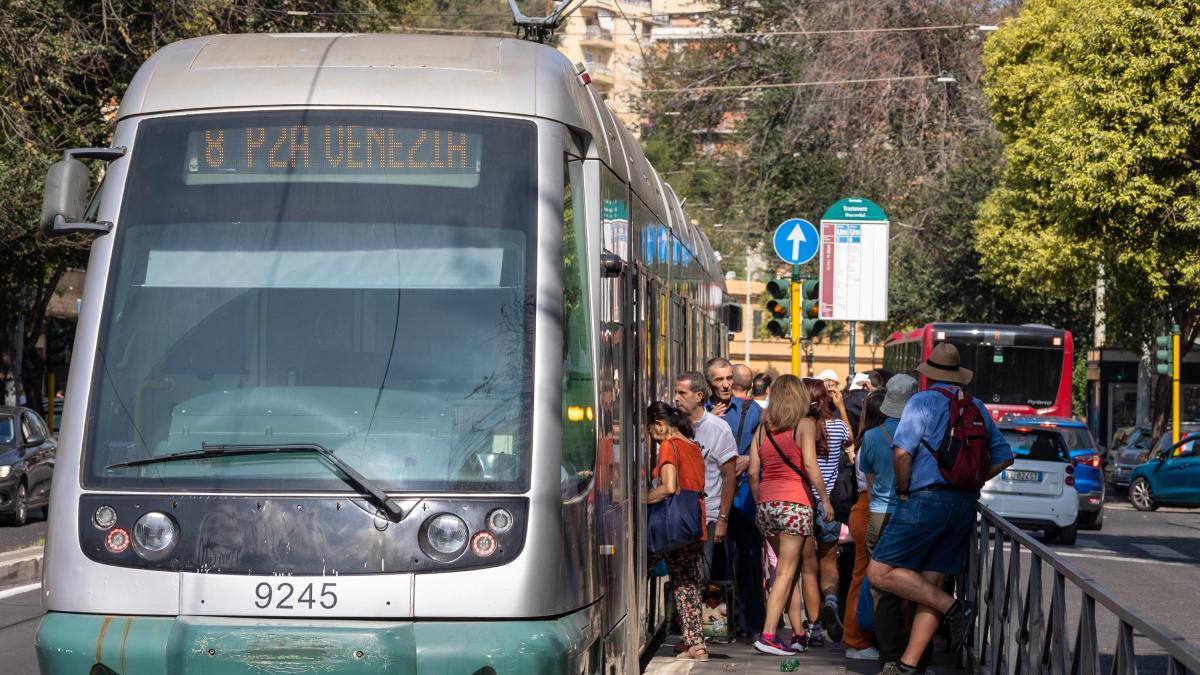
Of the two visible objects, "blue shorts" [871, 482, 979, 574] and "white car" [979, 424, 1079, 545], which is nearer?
"blue shorts" [871, 482, 979, 574]

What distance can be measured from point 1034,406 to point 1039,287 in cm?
972

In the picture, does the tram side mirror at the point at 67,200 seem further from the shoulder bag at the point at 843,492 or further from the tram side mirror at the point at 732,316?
the tram side mirror at the point at 732,316

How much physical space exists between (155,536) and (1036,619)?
3608 millimetres

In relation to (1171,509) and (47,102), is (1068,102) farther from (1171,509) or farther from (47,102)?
(47,102)

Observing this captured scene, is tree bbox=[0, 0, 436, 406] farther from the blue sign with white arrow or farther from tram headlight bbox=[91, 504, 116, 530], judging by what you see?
tram headlight bbox=[91, 504, 116, 530]

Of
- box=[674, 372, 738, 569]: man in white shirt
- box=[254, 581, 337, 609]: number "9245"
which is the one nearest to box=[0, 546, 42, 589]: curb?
box=[674, 372, 738, 569]: man in white shirt

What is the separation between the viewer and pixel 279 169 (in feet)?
21.0

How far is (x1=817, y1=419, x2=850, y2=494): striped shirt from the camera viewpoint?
1073 centimetres

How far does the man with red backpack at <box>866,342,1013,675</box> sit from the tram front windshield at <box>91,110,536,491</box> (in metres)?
2.91

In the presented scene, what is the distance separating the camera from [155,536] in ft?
19.7

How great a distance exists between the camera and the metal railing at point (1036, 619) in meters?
4.95

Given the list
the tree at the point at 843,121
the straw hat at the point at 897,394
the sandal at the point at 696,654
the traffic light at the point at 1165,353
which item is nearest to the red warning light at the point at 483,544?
the straw hat at the point at 897,394

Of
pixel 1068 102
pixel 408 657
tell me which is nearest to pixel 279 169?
pixel 408 657

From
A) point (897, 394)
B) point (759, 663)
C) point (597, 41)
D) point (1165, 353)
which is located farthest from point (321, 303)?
point (597, 41)
